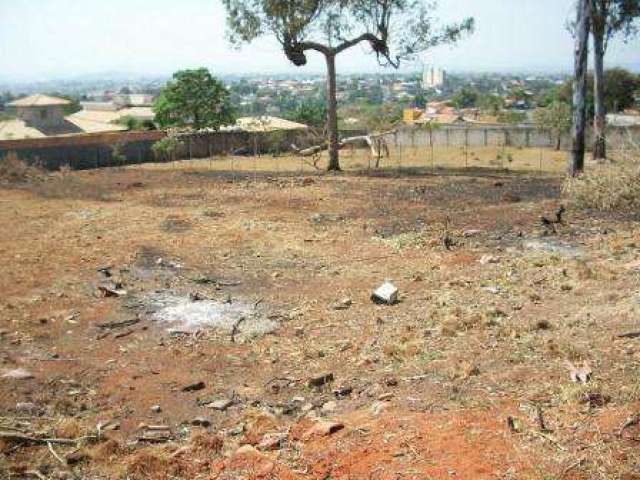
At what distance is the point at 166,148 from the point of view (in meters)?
24.4

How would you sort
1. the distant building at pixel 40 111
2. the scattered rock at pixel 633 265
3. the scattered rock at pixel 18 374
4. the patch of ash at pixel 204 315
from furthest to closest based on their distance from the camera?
the distant building at pixel 40 111 → the scattered rock at pixel 633 265 → the patch of ash at pixel 204 315 → the scattered rock at pixel 18 374

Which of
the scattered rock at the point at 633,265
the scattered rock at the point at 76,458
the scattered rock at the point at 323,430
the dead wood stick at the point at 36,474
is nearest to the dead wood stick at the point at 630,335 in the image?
the scattered rock at the point at 633,265

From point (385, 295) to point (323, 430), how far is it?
3.17 m

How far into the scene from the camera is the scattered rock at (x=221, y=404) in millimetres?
5398

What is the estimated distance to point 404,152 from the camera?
98.3 ft

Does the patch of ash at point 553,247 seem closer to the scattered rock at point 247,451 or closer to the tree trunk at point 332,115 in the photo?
the scattered rock at point 247,451

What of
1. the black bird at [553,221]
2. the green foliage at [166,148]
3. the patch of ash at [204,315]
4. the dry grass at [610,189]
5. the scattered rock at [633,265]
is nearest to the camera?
the patch of ash at [204,315]

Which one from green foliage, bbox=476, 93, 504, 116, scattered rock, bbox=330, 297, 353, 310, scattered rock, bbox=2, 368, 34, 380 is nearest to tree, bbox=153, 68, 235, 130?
scattered rock, bbox=330, 297, 353, 310

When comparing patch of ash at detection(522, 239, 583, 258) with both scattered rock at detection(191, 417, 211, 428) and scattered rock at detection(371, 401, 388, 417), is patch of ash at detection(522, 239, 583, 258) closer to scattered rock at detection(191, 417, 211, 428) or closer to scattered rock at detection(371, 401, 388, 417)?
scattered rock at detection(371, 401, 388, 417)

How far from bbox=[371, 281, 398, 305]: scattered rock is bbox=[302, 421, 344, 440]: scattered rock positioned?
9.97 ft

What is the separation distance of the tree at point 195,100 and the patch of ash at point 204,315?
2390 cm

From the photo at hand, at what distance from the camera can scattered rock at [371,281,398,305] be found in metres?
7.61

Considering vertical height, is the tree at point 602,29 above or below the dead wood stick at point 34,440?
above

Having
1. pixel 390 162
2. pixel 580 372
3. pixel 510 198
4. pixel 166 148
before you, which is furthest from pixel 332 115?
pixel 580 372
